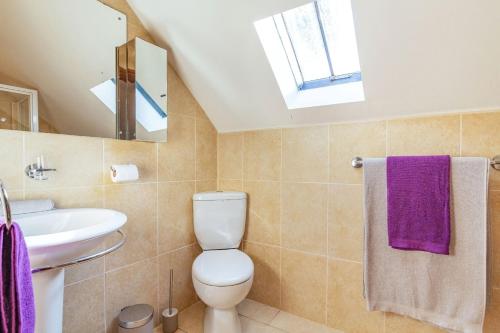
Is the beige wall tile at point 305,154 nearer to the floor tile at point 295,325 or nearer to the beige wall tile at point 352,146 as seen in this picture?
the beige wall tile at point 352,146

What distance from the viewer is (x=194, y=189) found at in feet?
6.42

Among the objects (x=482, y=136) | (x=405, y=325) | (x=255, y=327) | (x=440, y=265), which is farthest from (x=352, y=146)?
(x=255, y=327)

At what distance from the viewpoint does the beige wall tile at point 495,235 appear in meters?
1.26

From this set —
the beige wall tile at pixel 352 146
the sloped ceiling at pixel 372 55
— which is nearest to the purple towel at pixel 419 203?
the beige wall tile at pixel 352 146

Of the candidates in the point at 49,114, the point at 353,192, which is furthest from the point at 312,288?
the point at 49,114

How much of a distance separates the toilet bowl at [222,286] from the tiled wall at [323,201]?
1.29ft

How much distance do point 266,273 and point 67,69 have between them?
177 cm

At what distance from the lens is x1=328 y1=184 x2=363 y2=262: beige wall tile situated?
157 cm

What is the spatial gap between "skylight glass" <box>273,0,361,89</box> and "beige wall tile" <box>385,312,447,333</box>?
4.56 feet

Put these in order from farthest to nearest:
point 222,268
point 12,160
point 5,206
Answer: point 222,268
point 12,160
point 5,206

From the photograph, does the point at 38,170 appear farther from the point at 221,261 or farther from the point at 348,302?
the point at 348,302

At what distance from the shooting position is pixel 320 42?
5.26 feet

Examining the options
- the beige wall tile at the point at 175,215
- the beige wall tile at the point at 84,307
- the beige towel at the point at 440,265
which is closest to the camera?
the beige towel at the point at 440,265

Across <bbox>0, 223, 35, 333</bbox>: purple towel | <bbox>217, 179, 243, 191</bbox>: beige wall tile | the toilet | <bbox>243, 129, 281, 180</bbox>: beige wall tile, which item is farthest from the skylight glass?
<bbox>0, 223, 35, 333</bbox>: purple towel
